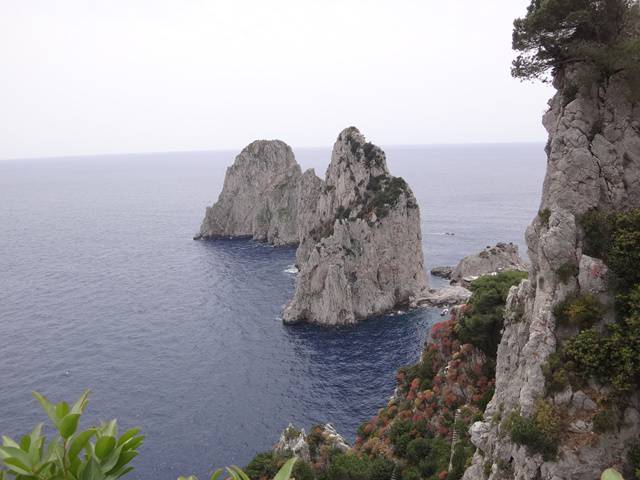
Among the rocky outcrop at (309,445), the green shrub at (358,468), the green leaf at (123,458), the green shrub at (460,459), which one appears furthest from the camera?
the rocky outcrop at (309,445)

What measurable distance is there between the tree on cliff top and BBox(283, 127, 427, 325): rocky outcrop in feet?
206

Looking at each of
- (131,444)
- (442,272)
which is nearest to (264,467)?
(131,444)

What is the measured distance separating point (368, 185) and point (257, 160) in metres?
71.6

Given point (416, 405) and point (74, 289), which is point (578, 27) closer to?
point (416, 405)

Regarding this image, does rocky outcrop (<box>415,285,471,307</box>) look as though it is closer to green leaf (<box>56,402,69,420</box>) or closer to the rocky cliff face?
the rocky cliff face

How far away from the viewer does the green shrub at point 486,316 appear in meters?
42.3

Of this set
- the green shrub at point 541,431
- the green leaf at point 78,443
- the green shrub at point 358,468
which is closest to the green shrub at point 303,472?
the green shrub at point 358,468

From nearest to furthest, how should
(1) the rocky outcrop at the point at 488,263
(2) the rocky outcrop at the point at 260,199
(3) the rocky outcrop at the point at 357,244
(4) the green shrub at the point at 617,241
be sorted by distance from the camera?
1. (4) the green shrub at the point at 617,241
2. (3) the rocky outcrop at the point at 357,244
3. (1) the rocky outcrop at the point at 488,263
4. (2) the rocky outcrop at the point at 260,199

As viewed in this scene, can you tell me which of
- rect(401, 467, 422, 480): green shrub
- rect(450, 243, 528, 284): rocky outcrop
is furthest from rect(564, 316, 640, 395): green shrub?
rect(450, 243, 528, 284): rocky outcrop

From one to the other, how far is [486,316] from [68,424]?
4156cm

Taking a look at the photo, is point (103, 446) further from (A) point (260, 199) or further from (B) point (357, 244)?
(A) point (260, 199)

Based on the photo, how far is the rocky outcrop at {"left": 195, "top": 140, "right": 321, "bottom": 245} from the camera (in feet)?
494

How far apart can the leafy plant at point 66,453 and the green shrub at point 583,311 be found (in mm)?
25396

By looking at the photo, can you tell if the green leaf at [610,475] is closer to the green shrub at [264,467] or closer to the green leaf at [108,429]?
the green leaf at [108,429]
